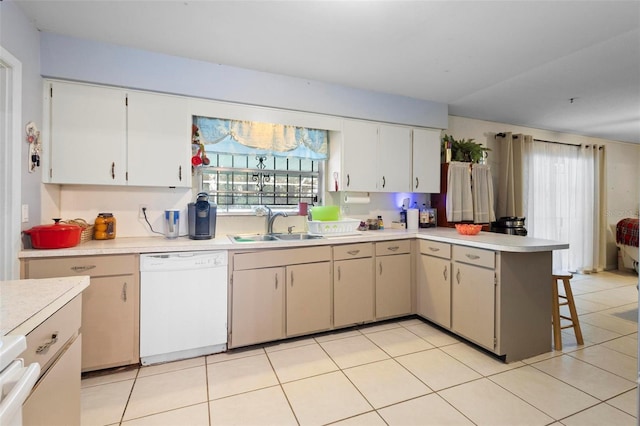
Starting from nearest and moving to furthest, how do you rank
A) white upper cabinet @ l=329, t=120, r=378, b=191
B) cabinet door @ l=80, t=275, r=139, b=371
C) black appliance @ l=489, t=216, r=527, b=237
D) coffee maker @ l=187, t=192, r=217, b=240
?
cabinet door @ l=80, t=275, r=139, b=371 → coffee maker @ l=187, t=192, r=217, b=240 → white upper cabinet @ l=329, t=120, r=378, b=191 → black appliance @ l=489, t=216, r=527, b=237

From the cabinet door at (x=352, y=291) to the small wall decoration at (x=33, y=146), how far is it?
2.44 metres

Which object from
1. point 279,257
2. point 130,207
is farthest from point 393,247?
point 130,207

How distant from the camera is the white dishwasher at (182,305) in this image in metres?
2.27

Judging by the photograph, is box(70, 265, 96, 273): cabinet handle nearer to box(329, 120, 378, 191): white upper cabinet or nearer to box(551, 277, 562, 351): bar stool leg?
box(329, 120, 378, 191): white upper cabinet

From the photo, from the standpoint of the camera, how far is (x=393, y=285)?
3.12m

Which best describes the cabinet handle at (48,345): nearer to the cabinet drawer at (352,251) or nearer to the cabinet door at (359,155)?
the cabinet drawer at (352,251)

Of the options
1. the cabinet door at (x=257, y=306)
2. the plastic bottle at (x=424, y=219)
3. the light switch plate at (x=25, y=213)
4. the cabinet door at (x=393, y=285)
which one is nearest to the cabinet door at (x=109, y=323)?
the light switch plate at (x=25, y=213)

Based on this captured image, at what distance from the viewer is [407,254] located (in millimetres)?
3188

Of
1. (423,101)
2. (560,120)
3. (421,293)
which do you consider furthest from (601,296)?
(423,101)

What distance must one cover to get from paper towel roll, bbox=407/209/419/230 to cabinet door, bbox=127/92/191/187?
2.51m

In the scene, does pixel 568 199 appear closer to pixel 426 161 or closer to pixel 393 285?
pixel 426 161

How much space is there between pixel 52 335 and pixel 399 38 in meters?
2.73

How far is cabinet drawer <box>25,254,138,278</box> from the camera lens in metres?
2.00

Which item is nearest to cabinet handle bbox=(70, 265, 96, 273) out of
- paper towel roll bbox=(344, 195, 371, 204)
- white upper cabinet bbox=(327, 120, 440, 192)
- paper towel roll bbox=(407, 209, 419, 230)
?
white upper cabinet bbox=(327, 120, 440, 192)
